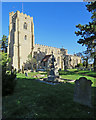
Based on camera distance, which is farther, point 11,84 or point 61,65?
point 61,65

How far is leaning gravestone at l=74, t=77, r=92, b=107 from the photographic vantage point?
3.79 m

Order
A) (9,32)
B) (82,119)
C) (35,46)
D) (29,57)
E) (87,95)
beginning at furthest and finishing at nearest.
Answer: (35,46)
(9,32)
(29,57)
(87,95)
(82,119)

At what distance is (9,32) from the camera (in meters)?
39.2

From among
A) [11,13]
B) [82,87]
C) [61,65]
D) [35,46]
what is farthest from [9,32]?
[82,87]

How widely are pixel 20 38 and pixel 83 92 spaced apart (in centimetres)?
3688

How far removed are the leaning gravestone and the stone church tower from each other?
32039 mm

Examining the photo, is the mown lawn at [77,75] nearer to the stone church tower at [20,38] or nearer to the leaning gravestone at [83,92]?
the leaning gravestone at [83,92]

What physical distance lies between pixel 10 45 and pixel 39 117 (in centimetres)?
3878

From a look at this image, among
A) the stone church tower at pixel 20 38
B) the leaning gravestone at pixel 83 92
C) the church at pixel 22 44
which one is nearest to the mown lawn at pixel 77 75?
the leaning gravestone at pixel 83 92

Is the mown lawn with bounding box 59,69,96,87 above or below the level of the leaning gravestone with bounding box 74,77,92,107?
below

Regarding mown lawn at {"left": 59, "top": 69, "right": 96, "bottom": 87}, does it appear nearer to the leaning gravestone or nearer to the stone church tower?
the leaning gravestone

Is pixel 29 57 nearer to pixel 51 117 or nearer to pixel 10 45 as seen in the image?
pixel 10 45

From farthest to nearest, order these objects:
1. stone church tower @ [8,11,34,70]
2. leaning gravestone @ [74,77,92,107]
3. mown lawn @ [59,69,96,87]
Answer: stone church tower @ [8,11,34,70] < mown lawn @ [59,69,96,87] < leaning gravestone @ [74,77,92,107]

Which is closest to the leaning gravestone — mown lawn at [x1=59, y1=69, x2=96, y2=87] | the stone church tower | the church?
mown lawn at [x1=59, y1=69, x2=96, y2=87]
